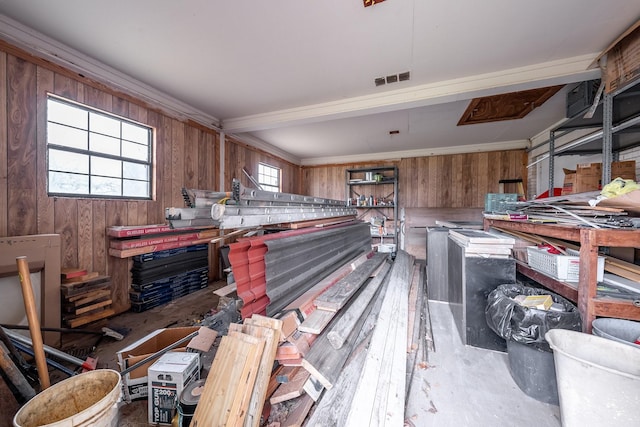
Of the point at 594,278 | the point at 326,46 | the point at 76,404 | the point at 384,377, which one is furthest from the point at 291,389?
the point at 326,46

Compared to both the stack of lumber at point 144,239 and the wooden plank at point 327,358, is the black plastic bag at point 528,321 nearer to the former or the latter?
the wooden plank at point 327,358

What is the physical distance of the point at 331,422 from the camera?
1.12 meters

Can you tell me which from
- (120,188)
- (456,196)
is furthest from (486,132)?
(120,188)

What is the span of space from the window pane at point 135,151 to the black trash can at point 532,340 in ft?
13.6

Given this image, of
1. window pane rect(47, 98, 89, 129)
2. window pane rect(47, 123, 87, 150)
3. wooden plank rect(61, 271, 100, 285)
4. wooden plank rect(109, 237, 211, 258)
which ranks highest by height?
window pane rect(47, 98, 89, 129)

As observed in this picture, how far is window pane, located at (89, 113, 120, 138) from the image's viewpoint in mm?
2547

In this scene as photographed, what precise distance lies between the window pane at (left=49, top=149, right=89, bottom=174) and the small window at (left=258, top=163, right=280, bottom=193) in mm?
2978

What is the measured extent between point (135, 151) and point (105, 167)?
0.41 meters

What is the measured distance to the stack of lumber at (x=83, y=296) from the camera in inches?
85.9

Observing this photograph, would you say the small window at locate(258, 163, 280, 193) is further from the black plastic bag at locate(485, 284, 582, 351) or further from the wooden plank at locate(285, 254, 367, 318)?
the black plastic bag at locate(485, 284, 582, 351)

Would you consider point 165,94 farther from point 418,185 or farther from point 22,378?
point 418,185

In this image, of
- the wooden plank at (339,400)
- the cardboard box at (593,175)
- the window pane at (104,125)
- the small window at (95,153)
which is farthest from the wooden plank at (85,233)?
the cardboard box at (593,175)

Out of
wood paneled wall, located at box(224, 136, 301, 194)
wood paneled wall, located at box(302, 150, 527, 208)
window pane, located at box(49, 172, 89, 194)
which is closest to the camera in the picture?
window pane, located at box(49, 172, 89, 194)

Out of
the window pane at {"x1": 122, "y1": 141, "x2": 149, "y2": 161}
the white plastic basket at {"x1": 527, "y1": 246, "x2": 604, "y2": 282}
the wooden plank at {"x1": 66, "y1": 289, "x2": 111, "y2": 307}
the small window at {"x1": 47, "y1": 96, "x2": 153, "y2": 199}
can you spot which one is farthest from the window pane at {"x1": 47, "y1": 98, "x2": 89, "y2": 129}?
the white plastic basket at {"x1": 527, "y1": 246, "x2": 604, "y2": 282}
